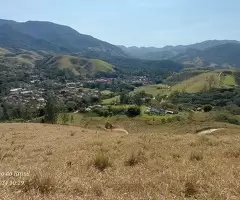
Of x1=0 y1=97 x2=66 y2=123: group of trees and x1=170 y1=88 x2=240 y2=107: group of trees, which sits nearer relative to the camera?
x1=0 y1=97 x2=66 y2=123: group of trees

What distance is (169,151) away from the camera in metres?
12.7

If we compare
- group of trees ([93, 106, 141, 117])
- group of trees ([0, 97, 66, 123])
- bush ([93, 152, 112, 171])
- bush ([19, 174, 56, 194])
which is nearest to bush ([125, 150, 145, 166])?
bush ([93, 152, 112, 171])

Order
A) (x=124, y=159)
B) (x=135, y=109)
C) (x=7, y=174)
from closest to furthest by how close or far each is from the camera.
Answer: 1. (x=7, y=174)
2. (x=124, y=159)
3. (x=135, y=109)

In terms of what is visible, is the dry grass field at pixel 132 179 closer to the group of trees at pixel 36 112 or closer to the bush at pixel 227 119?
the group of trees at pixel 36 112

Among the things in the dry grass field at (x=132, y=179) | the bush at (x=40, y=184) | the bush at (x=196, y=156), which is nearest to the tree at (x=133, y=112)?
the bush at (x=196, y=156)

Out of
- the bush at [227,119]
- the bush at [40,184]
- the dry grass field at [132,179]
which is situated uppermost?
the bush at [40,184]

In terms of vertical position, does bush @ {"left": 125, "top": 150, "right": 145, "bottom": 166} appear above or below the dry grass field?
below

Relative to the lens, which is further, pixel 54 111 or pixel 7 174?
pixel 54 111

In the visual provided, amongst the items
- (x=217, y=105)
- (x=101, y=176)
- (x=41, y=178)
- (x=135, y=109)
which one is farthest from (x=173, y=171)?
(x=217, y=105)

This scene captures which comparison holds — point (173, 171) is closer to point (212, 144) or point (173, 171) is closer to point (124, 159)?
point (124, 159)

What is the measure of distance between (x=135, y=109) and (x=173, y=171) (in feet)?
359

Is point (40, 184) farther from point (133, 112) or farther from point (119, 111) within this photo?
point (119, 111)

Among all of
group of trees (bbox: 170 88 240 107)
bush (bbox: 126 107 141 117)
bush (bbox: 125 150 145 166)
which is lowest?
group of trees (bbox: 170 88 240 107)

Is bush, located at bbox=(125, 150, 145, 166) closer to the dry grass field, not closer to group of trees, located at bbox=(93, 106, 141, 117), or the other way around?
the dry grass field
